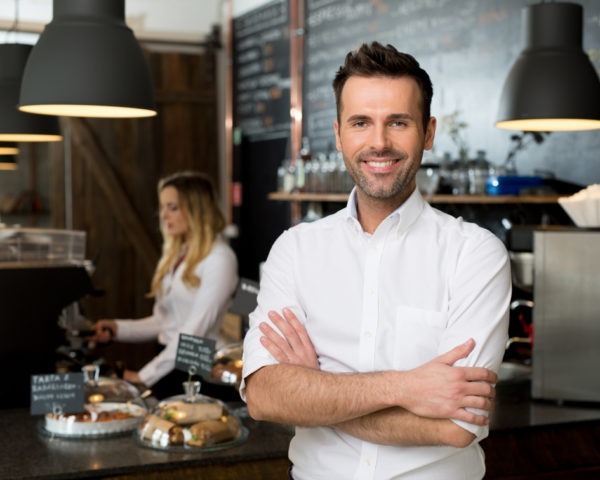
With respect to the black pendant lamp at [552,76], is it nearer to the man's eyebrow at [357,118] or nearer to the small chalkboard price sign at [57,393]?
the man's eyebrow at [357,118]

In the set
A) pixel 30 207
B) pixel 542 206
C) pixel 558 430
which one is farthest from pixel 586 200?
pixel 30 207

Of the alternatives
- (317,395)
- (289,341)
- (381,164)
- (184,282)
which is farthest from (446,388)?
(184,282)

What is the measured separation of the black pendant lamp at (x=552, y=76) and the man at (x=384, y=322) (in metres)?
1.27

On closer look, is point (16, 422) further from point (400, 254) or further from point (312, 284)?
point (400, 254)

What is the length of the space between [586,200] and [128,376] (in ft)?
6.41

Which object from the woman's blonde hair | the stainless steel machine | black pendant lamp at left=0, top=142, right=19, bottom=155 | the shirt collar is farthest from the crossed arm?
black pendant lamp at left=0, top=142, right=19, bottom=155

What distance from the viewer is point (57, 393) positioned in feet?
8.42

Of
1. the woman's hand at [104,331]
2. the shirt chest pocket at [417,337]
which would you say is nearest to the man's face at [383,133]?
the shirt chest pocket at [417,337]

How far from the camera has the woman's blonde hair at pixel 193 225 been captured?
398cm

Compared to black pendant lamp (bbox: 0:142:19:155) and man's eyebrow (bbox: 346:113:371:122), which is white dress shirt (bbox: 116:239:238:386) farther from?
man's eyebrow (bbox: 346:113:371:122)

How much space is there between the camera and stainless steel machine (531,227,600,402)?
2.98 meters

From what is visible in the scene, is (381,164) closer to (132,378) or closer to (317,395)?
(317,395)

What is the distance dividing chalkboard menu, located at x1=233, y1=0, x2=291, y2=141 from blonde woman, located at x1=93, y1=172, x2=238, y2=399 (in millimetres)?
2387

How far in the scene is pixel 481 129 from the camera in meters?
4.57
